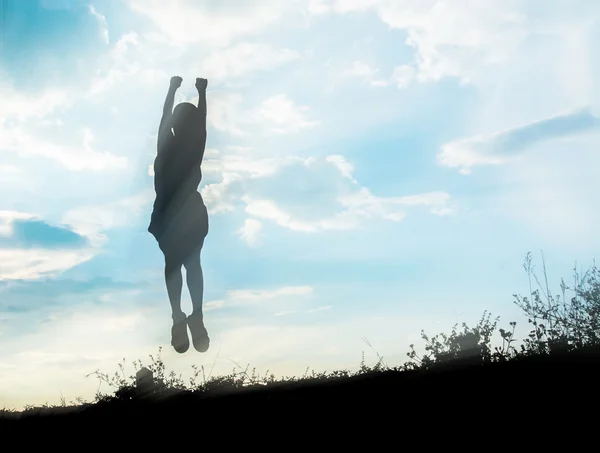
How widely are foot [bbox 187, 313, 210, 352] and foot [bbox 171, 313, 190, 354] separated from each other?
112mm

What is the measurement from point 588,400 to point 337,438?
1706 mm

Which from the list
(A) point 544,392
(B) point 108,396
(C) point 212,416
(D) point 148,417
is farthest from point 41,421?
(A) point 544,392

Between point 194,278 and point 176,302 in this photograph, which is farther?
point 194,278

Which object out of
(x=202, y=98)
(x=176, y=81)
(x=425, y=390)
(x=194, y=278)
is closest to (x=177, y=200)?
(x=194, y=278)

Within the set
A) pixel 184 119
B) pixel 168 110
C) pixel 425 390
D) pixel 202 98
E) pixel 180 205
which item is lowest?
pixel 425 390

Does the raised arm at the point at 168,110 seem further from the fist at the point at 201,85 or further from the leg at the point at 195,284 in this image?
the leg at the point at 195,284

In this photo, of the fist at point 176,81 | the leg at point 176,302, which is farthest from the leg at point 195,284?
the fist at point 176,81

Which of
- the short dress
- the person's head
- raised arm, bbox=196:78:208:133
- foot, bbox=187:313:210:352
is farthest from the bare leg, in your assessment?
raised arm, bbox=196:78:208:133

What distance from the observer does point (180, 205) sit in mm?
9328

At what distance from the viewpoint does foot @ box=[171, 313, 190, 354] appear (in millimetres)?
8891

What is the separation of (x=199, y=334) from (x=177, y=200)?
6.71ft

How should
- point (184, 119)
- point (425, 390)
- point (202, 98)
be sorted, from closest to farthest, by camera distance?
point (425, 390), point (184, 119), point (202, 98)

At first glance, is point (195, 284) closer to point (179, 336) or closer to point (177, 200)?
point (179, 336)

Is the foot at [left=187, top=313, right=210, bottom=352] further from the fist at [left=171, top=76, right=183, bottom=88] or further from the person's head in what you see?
the fist at [left=171, top=76, right=183, bottom=88]
